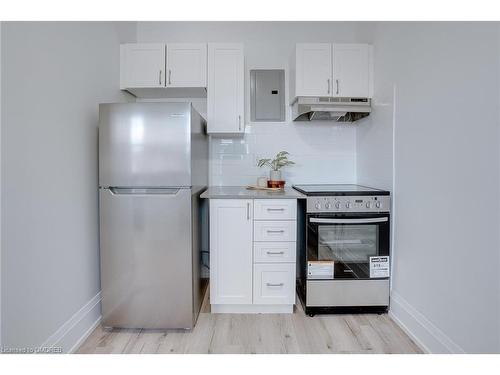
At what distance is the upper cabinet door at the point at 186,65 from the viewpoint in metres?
2.47

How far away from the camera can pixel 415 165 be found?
6.12 feet

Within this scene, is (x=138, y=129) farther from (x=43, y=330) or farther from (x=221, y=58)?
(x=43, y=330)

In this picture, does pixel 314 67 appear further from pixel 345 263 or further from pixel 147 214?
pixel 147 214

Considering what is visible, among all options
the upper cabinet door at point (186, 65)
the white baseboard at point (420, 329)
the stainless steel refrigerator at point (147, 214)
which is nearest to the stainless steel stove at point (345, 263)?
the white baseboard at point (420, 329)

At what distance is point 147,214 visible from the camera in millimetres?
1912

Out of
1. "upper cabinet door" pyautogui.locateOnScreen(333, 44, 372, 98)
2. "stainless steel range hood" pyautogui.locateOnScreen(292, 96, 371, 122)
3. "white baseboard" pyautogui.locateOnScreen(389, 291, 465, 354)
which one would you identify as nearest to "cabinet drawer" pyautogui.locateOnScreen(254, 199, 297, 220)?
"stainless steel range hood" pyautogui.locateOnScreen(292, 96, 371, 122)

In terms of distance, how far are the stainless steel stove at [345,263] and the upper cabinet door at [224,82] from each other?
1.00 metres

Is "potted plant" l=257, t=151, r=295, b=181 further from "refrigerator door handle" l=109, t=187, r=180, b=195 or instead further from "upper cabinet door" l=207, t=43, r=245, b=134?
"refrigerator door handle" l=109, t=187, r=180, b=195

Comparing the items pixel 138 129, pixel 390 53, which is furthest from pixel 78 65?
pixel 390 53

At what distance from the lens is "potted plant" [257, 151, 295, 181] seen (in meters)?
2.61

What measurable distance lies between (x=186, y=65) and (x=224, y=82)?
1.17ft

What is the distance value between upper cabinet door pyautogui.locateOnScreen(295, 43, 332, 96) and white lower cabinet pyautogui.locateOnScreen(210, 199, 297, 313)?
1.06 m

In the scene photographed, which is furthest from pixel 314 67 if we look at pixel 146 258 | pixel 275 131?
pixel 146 258

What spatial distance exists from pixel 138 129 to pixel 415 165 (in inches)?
71.4
